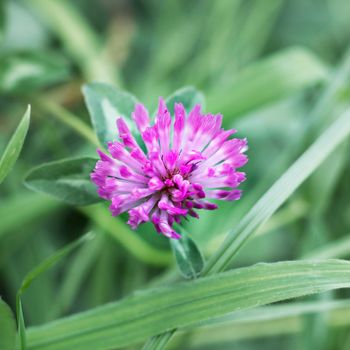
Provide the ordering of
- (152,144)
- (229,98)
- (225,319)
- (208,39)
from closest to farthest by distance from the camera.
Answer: (152,144)
(225,319)
(229,98)
(208,39)

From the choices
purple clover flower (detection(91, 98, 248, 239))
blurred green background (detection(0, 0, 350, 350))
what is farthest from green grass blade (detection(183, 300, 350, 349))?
purple clover flower (detection(91, 98, 248, 239))

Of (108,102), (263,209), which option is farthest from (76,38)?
(263,209)

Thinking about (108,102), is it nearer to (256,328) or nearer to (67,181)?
(67,181)

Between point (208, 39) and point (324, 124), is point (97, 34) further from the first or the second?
point (324, 124)

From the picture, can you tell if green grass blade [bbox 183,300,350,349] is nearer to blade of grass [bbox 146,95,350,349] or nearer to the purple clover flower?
blade of grass [bbox 146,95,350,349]

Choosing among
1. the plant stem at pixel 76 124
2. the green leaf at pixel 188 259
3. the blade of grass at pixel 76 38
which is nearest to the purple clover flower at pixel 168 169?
the green leaf at pixel 188 259

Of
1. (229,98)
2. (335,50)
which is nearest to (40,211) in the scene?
(229,98)
